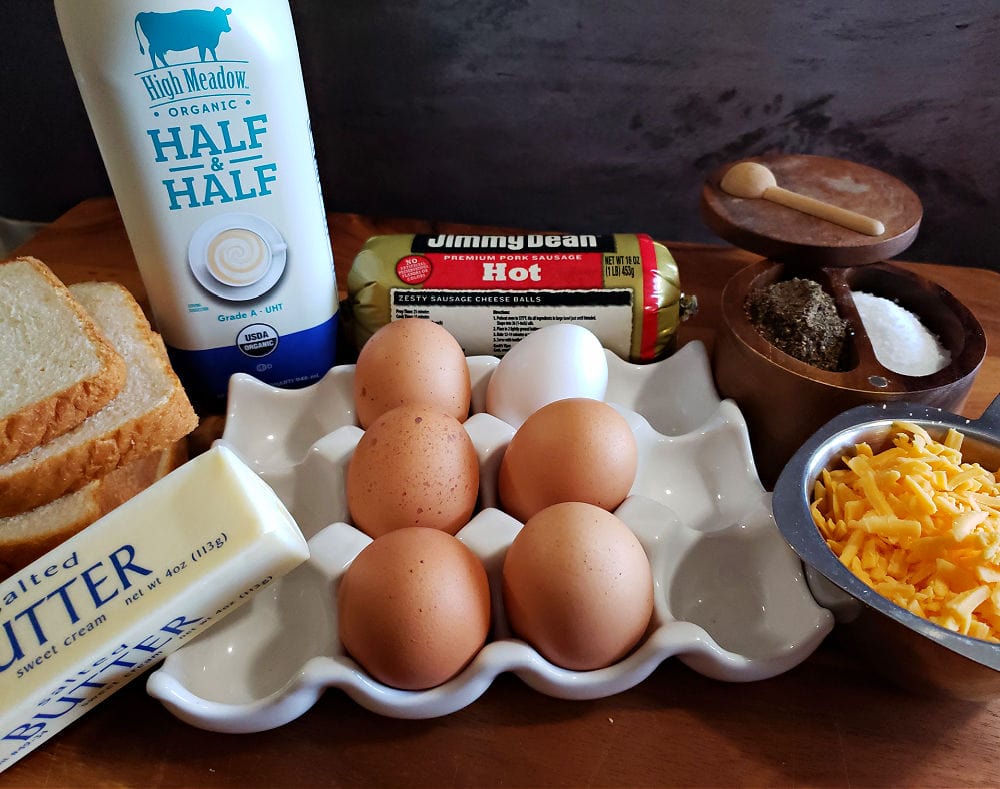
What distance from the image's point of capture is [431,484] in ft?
2.28

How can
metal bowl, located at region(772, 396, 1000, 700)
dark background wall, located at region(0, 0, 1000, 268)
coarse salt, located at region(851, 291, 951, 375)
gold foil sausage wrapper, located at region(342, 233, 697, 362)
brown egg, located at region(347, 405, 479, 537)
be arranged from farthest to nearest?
dark background wall, located at region(0, 0, 1000, 268) < gold foil sausage wrapper, located at region(342, 233, 697, 362) < coarse salt, located at region(851, 291, 951, 375) < brown egg, located at region(347, 405, 479, 537) < metal bowl, located at region(772, 396, 1000, 700)

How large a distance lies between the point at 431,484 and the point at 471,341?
0.32m

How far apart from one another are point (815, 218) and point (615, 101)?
430mm

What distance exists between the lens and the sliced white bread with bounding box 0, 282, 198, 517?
0.74m

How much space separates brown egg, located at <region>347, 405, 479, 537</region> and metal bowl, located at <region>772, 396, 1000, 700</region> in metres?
0.29

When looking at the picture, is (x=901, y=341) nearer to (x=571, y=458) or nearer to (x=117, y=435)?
(x=571, y=458)

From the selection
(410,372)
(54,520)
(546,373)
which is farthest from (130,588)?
(546,373)

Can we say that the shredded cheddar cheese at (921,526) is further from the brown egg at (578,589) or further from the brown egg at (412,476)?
the brown egg at (412,476)

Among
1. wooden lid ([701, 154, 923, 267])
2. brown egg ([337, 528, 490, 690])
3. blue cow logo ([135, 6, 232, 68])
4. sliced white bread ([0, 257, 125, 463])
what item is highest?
blue cow logo ([135, 6, 232, 68])

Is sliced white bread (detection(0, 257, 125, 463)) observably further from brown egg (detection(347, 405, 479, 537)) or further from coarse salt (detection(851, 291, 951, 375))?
coarse salt (detection(851, 291, 951, 375))

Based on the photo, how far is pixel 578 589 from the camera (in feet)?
1.95

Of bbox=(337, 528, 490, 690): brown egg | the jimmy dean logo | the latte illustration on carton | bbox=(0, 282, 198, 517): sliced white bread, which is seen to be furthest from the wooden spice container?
bbox=(0, 282, 198, 517): sliced white bread

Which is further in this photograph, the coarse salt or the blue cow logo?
the coarse salt

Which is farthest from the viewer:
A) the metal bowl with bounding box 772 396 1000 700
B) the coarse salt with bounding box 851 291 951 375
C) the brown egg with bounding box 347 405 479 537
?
the coarse salt with bounding box 851 291 951 375
